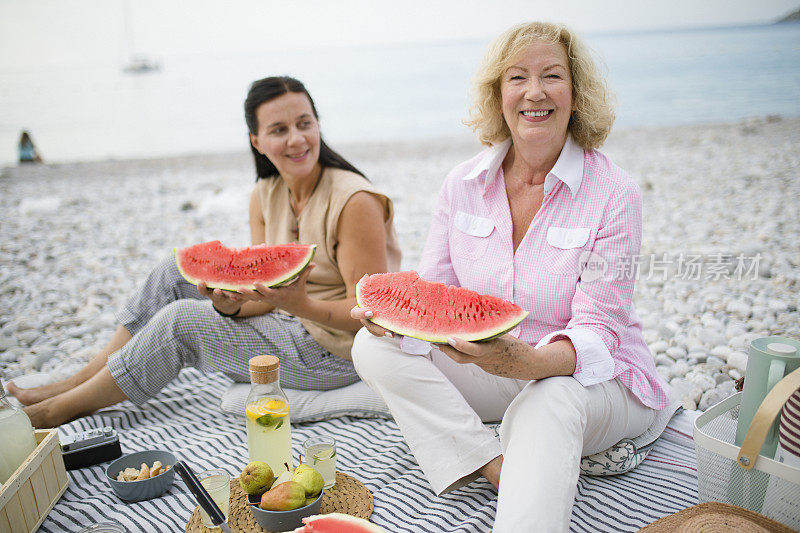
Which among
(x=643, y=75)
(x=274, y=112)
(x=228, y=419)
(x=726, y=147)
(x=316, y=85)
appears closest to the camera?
(x=274, y=112)

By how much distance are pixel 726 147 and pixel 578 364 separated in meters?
12.6

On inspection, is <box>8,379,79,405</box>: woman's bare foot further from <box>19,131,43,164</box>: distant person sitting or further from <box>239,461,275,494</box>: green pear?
<box>19,131,43,164</box>: distant person sitting

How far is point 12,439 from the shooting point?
2.43 meters

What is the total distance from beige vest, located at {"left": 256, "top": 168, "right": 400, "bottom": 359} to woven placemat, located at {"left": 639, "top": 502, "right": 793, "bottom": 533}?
1.86 meters

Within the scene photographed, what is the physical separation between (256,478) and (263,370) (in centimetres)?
43

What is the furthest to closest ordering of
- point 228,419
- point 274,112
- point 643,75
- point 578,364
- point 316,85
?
point 316,85 → point 643,75 → point 228,419 → point 274,112 → point 578,364

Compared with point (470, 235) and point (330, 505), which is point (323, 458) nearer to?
point (330, 505)

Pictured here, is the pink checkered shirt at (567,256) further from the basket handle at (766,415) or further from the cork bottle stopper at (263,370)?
the cork bottle stopper at (263,370)

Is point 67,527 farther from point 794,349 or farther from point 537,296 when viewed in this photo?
point 794,349

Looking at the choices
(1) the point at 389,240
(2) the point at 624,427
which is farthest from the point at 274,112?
(2) the point at 624,427

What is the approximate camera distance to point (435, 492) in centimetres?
262

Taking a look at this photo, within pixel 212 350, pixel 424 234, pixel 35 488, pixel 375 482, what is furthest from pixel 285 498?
pixel 424 234

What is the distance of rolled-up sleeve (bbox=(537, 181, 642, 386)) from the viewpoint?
7.59ft

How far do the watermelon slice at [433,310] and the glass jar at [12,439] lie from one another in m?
1.55
